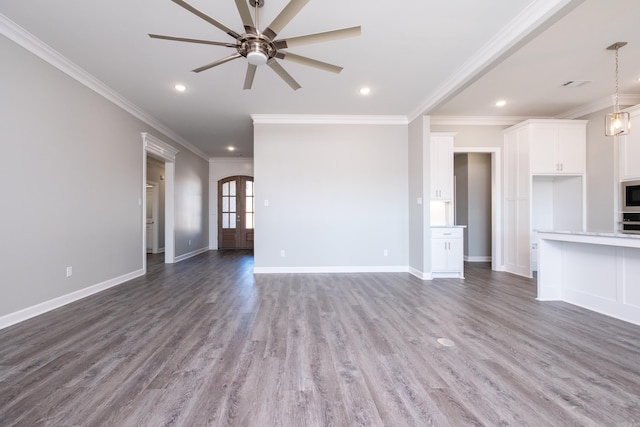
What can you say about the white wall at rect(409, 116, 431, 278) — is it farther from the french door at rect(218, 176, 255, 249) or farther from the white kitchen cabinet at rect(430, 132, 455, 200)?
the french door at rect(218, 176, 255, 249)

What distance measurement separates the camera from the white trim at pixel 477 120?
5.20m

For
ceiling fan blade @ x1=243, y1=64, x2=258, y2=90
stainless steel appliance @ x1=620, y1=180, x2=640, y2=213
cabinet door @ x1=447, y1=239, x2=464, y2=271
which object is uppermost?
ceiling fan blade @ x1=243, y1=64, x2=258, y2=90

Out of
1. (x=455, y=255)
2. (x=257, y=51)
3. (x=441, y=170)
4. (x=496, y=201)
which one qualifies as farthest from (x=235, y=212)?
(x=257, y=51)

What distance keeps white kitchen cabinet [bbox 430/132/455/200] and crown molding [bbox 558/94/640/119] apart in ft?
7.19

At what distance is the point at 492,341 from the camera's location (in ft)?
7.43

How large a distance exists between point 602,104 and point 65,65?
24.5 feet

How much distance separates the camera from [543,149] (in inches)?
183

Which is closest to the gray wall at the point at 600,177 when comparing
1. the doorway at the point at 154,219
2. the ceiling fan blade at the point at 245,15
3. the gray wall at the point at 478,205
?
the gray wall at the point at 478,205

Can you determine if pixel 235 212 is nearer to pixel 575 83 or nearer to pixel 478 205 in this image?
pixel 478 205

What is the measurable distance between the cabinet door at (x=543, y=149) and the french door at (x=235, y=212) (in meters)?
6.98

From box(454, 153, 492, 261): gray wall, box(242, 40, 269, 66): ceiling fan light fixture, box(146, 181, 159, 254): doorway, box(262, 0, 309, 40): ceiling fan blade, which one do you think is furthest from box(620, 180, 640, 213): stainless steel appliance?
box(146, 181, 159, 254): doorway

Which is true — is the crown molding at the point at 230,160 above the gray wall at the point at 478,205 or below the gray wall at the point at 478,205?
above

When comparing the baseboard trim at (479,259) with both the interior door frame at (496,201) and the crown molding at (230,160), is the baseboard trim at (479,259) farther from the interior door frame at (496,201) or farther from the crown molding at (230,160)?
the crown molding at (230,160)

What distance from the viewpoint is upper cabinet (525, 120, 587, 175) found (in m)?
4.63
